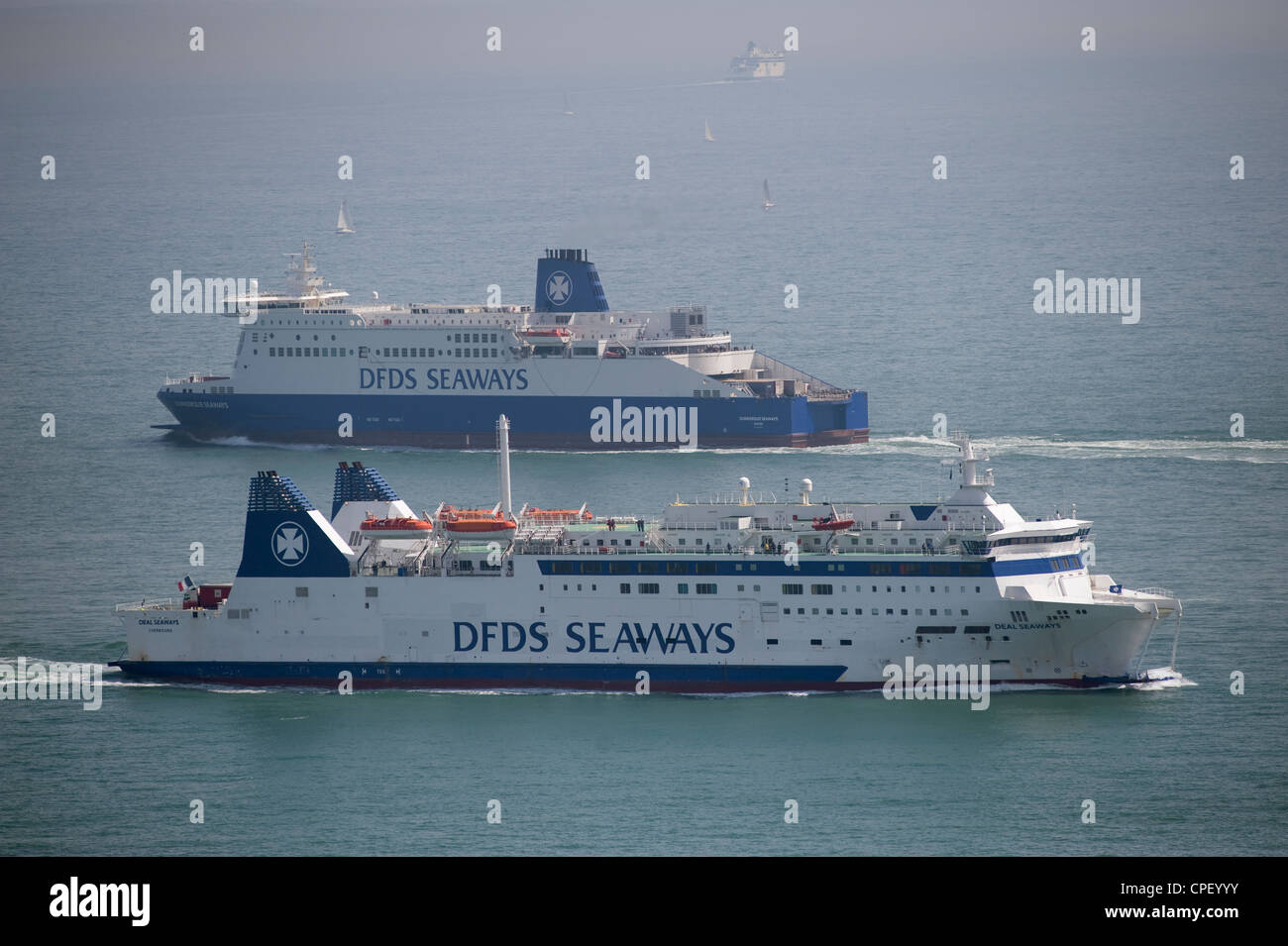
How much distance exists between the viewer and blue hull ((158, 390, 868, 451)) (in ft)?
288

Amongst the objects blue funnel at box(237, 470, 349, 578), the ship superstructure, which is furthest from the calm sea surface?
blue funnel at box(237, 470, 349, 578)

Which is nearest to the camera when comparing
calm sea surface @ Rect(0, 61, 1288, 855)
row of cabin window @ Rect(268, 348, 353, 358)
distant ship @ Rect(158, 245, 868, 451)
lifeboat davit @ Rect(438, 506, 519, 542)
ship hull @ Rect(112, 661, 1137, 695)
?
calm sea surface @ Rect(0, 61, 1288, 855)

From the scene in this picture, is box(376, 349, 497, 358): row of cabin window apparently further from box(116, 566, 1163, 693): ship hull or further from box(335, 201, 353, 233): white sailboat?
box(335, 201, 353, 233): white sailboat

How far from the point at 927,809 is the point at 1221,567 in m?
19.8

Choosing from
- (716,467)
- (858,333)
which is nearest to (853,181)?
(858,333)

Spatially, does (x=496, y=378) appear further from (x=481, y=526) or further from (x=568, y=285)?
(x=481, y=526)

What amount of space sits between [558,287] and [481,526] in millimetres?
40530

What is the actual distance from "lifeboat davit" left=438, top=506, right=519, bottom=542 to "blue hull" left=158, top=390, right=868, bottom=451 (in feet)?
106

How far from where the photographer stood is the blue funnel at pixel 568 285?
314 ft

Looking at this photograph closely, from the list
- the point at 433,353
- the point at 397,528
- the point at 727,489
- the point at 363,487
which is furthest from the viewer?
the point at 433,353

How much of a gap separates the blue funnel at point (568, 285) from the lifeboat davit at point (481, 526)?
39.6 meters

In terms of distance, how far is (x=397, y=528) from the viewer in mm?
57312

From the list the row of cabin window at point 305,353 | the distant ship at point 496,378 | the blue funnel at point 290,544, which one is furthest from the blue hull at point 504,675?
the row of cabin window at point 305,353

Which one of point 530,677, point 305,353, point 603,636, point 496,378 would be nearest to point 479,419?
point 496,378
